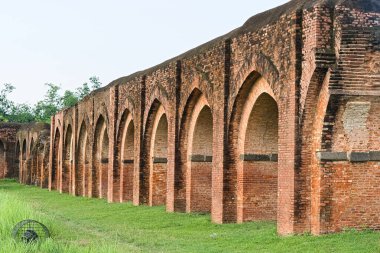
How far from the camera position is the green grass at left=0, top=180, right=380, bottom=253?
9766mm

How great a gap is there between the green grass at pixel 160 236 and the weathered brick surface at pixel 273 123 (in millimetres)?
490

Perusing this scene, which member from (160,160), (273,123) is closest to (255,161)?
(273,123)

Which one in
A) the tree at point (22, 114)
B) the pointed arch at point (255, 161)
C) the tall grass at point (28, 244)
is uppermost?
the tree at point (22, 114)

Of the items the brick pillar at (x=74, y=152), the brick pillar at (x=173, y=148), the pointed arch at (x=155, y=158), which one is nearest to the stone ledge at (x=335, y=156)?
the brick pillar at (x=173, y=148)

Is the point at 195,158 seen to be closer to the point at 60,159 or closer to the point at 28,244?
the point at 28,244

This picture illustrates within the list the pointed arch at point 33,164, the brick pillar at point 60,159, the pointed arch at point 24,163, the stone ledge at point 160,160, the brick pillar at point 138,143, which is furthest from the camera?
the pointed arch at point 24,163

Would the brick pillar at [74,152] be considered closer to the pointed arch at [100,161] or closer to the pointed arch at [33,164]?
the pointed arch at [100,161]

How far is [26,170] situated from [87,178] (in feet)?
40.3

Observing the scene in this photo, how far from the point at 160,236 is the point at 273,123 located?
3.20 meters

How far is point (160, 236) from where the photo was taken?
12.6 m

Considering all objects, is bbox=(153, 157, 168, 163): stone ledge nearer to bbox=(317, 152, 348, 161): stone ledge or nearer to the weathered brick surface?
the weathered brick surface

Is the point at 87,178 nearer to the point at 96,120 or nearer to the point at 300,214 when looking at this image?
the point at 96,120

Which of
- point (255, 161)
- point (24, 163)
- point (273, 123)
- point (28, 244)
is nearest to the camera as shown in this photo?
point (28, 244)

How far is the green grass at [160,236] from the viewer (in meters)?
9.77
